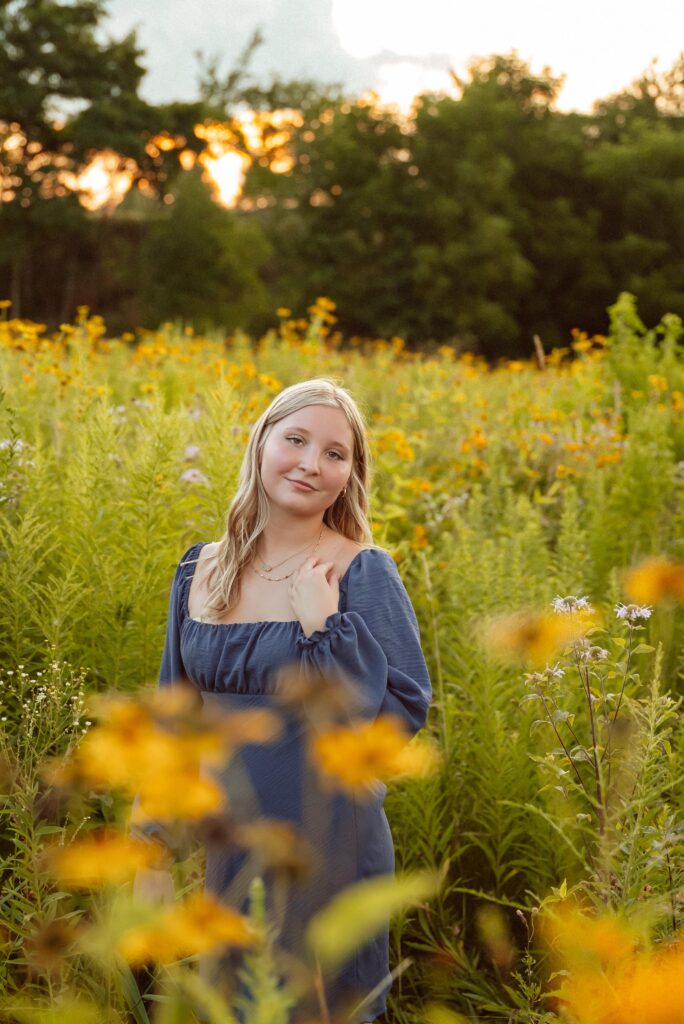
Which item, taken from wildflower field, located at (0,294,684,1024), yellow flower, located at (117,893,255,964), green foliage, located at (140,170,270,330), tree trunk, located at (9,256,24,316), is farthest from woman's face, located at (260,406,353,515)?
tree trunk, located at (9,256,24,316)

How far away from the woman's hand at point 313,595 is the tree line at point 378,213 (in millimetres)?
19326

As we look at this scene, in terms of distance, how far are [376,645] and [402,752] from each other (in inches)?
28.7

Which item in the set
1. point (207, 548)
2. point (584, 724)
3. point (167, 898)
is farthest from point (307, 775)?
point (584, 724)

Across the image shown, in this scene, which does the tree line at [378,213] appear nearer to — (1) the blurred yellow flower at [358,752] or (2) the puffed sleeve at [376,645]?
(2) the puffed sleeve at [376,645]

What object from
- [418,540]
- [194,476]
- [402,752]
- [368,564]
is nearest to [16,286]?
[418,540]

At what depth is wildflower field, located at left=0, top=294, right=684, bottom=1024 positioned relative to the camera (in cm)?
76

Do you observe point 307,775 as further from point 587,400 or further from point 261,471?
point 587,400

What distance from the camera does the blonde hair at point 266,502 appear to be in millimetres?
1857

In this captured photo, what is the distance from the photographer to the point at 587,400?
643 centimetres

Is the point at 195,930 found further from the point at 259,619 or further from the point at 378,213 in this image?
the point at 378,213

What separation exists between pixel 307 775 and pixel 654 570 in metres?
0.70

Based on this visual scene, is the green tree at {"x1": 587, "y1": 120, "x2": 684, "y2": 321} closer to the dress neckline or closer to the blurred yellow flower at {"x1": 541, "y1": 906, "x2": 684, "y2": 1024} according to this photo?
the dress neckline

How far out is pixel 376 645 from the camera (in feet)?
5.40

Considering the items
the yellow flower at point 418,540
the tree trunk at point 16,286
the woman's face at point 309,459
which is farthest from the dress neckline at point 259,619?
the tree trunk at point 16,286
